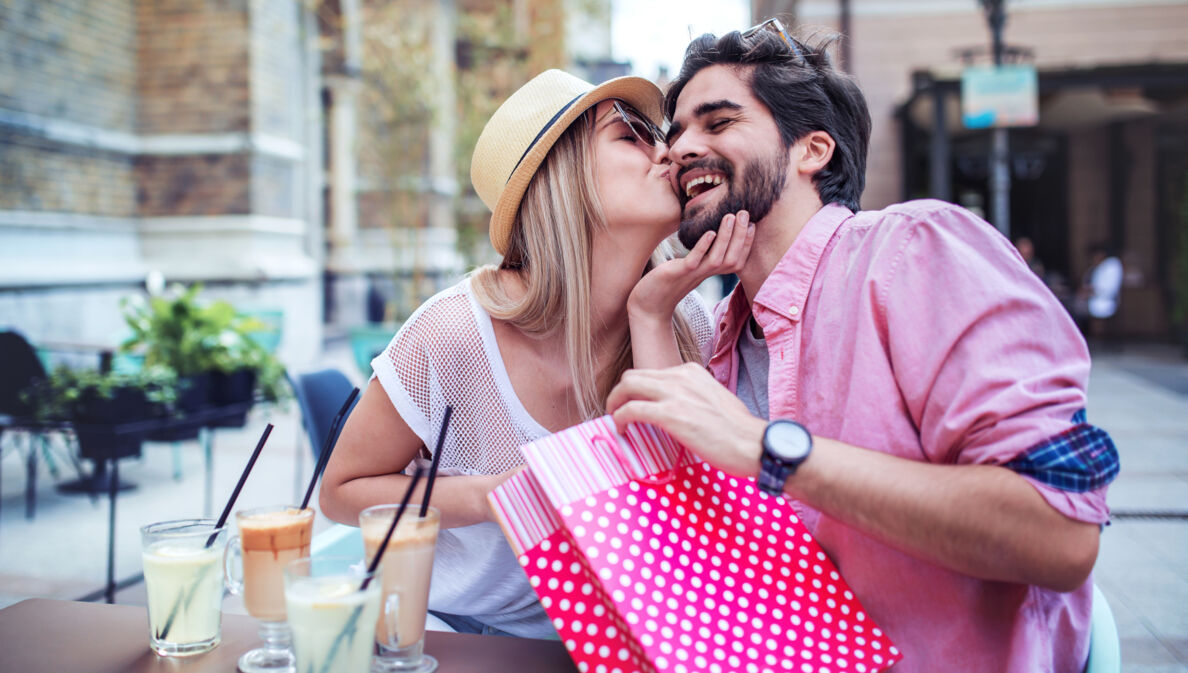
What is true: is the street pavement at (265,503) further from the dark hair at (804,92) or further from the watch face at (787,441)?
the watch face at (787,441)

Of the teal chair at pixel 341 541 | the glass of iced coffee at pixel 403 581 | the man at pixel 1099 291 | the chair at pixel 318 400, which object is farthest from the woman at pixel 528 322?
the man at pixel 1099 291

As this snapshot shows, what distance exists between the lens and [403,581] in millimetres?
1130

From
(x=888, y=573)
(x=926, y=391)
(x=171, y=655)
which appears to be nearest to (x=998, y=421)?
(x=926, y=391)

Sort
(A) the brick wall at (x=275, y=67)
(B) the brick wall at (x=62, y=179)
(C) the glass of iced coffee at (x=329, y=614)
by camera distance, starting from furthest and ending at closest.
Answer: (A) the brick wall at (x=275, y=67), (B) the brick wall at (x=62, y=179), (C) the glass of iced coffee at (x=329, y=614)

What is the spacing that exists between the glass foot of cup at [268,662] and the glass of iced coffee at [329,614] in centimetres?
16

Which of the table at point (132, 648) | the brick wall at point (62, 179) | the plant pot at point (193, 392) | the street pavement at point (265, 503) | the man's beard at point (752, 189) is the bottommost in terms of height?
the street pavement at point (265, 503)

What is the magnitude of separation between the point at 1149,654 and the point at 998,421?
2.64m

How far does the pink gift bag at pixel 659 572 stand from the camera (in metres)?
1.09

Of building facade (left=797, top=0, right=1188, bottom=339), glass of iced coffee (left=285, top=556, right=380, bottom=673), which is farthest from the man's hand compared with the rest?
building facade (left=797, top=0, right=1188, bottom=339)

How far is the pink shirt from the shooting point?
47.7 inches

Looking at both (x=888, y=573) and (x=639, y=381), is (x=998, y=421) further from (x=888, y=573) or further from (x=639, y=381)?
(x=639, y=381)

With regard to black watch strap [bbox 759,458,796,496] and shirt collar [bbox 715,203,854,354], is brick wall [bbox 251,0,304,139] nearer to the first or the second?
shirt collar [bbox 715,203,854,354]

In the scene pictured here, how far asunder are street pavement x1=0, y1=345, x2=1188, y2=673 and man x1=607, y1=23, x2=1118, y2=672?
7.31 feet

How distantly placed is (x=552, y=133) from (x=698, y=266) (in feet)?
1.48
